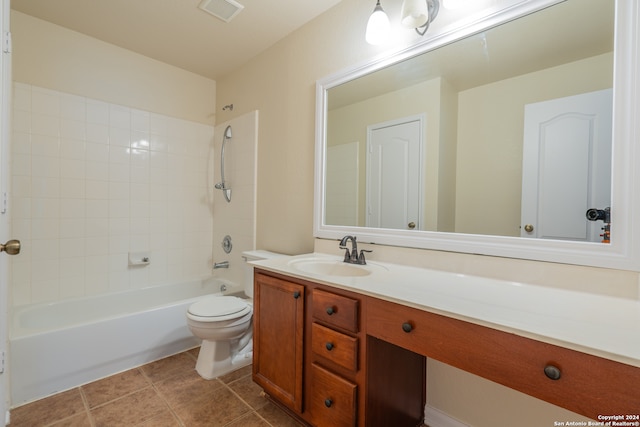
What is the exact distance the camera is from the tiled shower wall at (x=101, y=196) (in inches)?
78.4

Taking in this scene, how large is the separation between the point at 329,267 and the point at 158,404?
1.21 meters

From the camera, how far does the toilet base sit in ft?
6.01

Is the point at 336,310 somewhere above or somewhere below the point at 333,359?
above

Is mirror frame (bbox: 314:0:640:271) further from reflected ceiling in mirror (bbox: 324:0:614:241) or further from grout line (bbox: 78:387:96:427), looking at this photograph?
grout line (bbox: 78:387:96:427)

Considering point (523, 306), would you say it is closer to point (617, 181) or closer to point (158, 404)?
point (617, 181)

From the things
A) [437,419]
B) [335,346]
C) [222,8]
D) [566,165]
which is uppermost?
[222,8]

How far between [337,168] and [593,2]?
1274mm

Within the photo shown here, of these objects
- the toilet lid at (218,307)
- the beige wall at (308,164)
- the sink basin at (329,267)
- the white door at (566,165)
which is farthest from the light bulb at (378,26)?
the toilet lid at (218,307)

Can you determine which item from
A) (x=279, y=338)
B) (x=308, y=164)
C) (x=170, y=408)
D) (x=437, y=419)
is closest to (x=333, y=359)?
(x=279, y=338)

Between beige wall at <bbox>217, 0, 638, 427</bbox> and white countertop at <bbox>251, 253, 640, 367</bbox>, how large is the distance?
87 millimetres

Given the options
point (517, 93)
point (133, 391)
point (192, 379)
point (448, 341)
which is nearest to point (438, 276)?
point (448, 341)

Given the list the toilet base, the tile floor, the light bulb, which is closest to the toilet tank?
the toilet base

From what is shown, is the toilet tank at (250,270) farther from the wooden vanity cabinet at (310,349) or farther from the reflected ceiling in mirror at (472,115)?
the reflected ceiling in mirror at (472,115)

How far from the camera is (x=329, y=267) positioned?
1.59 m
